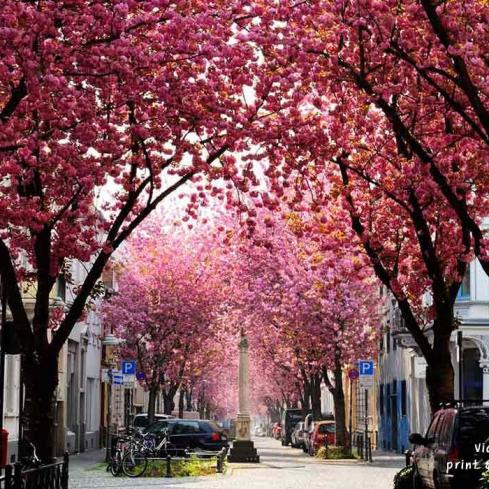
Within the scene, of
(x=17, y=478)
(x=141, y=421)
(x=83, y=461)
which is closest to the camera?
(x=17, y=478)

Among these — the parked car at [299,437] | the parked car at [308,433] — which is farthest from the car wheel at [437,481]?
the parked car at [299,437]

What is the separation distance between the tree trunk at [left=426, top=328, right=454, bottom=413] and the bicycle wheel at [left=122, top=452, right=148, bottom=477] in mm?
12824

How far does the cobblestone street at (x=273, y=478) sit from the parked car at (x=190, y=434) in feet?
3.74

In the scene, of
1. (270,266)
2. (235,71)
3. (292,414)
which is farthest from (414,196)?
(292,414)

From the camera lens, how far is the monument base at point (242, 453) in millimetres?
44562

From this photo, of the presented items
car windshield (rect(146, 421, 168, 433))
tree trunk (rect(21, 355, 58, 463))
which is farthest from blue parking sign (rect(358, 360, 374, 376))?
tree trunk (rect(21, 355, 58, 463))

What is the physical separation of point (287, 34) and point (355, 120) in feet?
13.1

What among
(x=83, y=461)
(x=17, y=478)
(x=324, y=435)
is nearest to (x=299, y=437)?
(x=324, y=435)

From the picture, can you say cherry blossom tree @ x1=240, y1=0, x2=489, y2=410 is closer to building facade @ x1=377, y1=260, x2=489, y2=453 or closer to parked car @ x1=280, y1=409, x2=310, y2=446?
building facade @ x1=377, y1=260, x2=489, y2=453

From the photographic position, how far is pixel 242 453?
147 feet

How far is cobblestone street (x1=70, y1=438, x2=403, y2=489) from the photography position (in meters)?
29.9

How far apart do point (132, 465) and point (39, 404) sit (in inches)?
653

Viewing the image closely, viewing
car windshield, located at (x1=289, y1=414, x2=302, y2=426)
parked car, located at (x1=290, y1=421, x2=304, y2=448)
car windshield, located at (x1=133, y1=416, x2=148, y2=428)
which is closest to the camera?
car windshield, located at (x1=133, y1=416, x2=148, y2=428)

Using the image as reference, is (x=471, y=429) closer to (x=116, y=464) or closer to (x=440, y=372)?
(x=440, y=372)
